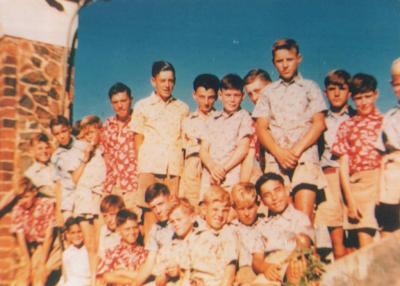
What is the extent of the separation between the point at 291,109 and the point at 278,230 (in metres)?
1.02

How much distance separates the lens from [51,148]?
5.43m

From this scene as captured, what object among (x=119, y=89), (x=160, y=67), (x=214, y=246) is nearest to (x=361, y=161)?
(x=214, y=246)

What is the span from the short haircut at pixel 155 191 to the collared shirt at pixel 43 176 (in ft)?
3.18

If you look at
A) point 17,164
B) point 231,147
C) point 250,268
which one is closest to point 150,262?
point 250,268

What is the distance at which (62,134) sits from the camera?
5.41 metres

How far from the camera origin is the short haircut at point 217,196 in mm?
4781

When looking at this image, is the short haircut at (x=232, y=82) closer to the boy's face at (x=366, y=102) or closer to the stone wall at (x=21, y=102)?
the boy's face at (x=366, y=102)

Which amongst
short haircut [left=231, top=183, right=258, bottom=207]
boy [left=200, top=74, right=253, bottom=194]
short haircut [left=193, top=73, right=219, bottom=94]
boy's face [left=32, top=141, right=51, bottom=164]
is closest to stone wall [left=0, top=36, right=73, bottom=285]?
boy's face [left=32, top=141, right=51, bottom=164]

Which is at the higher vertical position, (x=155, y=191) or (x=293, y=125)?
(x=293, y=125)

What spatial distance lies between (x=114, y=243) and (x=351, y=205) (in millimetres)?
2081

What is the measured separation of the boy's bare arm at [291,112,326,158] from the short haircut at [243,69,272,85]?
602 millimetres

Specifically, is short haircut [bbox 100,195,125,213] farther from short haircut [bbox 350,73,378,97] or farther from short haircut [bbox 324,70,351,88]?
short haircut [bbox 350,73,378,97]

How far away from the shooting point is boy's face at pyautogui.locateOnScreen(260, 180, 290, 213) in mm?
4586

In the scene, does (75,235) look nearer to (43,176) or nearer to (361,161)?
(43,176)
